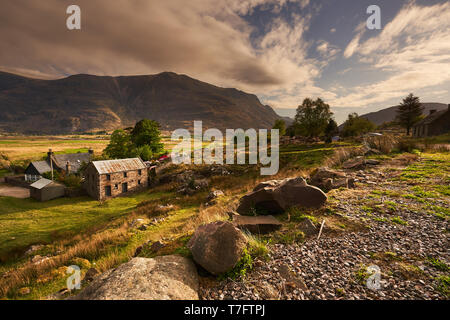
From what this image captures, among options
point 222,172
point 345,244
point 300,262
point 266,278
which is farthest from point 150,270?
point 222,172

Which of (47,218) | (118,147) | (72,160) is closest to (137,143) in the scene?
(118,147)

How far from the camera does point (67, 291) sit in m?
5.89

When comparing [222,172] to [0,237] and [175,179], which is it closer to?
[175,179]

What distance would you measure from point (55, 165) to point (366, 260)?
6850 cm

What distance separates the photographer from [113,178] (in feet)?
110

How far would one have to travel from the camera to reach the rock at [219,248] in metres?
5.14

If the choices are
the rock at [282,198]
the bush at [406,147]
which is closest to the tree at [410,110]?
the bush at [406,147]

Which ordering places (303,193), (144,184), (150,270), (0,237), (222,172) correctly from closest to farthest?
(150,270), (303,193), (0,237), (222,172), (144,184)

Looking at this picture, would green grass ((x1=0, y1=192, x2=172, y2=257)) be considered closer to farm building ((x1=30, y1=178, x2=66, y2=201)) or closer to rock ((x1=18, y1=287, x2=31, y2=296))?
farm building ((x1=30, y1=178, x2=66, y2=201))

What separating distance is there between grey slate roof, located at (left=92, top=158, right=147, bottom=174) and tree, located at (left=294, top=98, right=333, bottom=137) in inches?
1640

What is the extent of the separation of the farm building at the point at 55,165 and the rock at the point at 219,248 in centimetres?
5863

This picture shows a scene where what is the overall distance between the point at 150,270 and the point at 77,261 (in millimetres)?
7699

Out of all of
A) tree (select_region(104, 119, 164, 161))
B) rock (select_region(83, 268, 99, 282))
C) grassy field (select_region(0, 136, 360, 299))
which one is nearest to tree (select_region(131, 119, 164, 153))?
tree (select_region(104, 119, 164, 161))

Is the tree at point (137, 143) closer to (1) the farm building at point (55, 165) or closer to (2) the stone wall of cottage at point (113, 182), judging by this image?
(2) the stone wall of cottage at point (113, 182)
